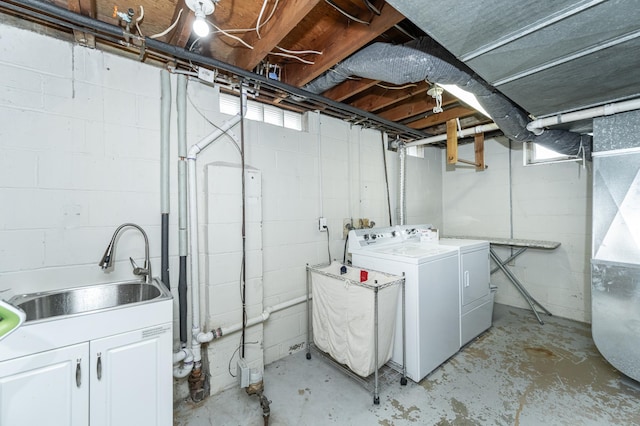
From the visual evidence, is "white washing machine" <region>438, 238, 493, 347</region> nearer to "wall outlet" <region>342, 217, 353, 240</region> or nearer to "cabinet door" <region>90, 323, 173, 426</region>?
"wall outlet" <region>342, 217, 353, 240</region>

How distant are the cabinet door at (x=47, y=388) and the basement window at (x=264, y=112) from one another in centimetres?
188

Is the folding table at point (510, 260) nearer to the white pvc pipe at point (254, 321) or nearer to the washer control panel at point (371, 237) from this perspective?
the washer control panel at point (371, 237)

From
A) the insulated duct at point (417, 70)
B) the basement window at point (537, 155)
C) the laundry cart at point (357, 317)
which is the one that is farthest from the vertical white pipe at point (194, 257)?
the basement window at point (537, 155)

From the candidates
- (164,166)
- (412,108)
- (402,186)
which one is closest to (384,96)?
(412,108)

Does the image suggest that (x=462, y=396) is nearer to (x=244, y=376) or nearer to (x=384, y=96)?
(x=244, y=376)

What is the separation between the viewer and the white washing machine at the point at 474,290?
2.59m

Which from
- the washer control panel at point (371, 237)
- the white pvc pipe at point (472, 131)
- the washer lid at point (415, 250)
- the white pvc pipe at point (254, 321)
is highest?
the white pvc pipe at point (472, 131)

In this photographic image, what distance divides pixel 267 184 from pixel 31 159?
1493 millimetres

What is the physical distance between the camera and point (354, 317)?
6.87 feet

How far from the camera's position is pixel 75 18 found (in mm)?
1415

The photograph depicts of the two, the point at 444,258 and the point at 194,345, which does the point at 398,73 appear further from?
the point at 194,345

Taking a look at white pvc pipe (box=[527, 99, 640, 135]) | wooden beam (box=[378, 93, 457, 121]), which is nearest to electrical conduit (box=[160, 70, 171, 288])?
wooden beam (box=[378, 93, 457, 121])

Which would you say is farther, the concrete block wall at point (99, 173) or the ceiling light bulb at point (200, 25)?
the concrete block wall at point (99, 173)

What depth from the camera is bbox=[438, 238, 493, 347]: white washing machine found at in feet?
8.49
